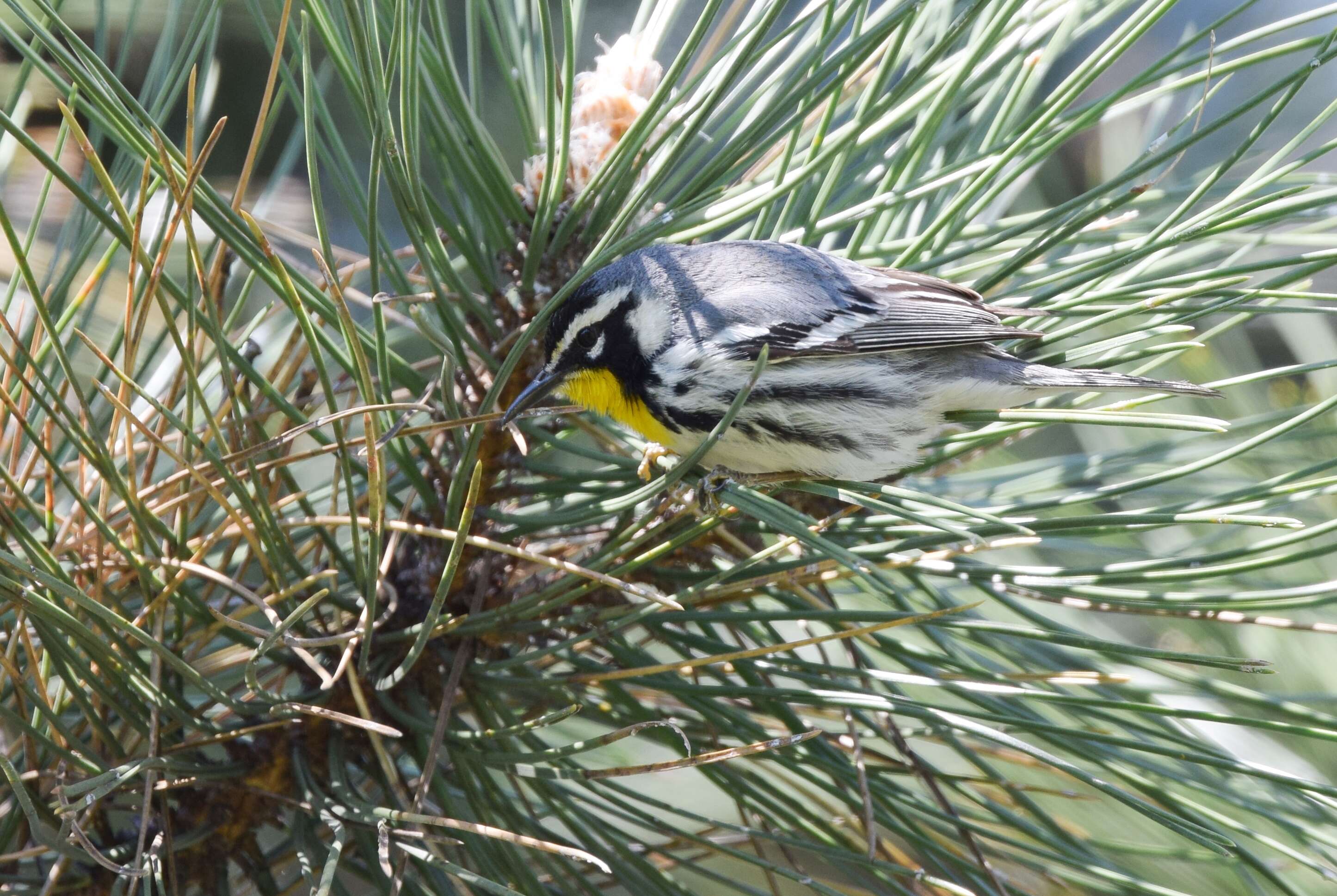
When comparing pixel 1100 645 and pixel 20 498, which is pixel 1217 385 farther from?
pixel 20 498

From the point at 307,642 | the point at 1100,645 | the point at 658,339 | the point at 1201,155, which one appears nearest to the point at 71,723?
the point at 307,642

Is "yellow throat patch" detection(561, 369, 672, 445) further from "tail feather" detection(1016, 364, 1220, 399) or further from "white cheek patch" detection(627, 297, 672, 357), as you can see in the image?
"tail feather" detection(1016, 364, 1220, 399)

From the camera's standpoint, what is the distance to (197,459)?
865 mm

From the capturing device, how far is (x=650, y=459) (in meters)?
0.89

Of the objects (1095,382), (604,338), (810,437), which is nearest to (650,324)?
(604,338)

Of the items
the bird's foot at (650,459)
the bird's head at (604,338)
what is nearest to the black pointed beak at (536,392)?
the bird's head at (604,338)

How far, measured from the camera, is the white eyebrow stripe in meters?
0.95

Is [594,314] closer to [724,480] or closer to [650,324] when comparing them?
[650,324]

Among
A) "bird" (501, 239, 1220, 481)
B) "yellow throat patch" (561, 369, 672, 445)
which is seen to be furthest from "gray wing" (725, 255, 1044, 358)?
"yellow throat patch" (561, 369, 672, 445)

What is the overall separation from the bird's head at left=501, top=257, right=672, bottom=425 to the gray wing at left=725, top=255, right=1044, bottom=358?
0.32ft

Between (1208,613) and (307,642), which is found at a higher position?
(1208,613)

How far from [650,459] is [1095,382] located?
0.38 meters

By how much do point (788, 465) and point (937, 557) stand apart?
0.25 meters

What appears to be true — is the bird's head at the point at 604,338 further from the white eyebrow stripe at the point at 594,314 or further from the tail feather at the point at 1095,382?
the tail feather at the point at 1095,382
